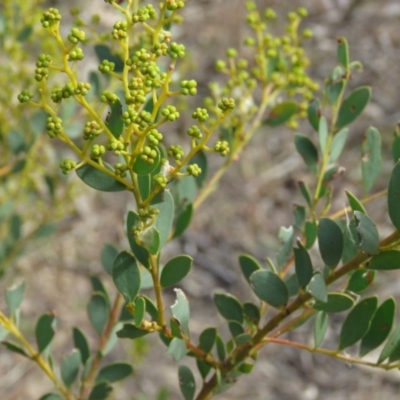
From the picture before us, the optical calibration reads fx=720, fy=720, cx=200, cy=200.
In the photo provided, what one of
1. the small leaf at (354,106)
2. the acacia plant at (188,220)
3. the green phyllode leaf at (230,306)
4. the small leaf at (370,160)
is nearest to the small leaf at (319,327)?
the acacia plant at (188,220)

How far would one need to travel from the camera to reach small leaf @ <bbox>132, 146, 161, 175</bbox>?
2.45 ft

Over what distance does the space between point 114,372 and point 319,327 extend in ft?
1.23

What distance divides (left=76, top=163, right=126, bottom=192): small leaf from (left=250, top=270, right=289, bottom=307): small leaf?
217 mm

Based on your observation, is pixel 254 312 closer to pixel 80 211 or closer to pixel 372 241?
pixel 372 241

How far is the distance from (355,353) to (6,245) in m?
1.10

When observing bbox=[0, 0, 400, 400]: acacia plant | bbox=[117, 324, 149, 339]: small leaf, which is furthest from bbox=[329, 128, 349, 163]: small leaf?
bbox=[117, 324, 149, 339]: small leaf

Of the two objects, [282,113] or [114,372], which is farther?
[282,113]

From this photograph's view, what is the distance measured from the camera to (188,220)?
3.67 feet

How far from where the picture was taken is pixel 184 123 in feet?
Answer: 11.4

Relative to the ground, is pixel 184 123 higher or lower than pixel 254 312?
lower

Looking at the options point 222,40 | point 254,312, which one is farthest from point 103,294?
point 222,40

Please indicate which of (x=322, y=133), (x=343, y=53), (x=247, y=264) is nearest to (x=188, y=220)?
(x=247, y=264)

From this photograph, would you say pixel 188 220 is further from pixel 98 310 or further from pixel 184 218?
pixel 98 310

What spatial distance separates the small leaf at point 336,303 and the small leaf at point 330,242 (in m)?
0.04
